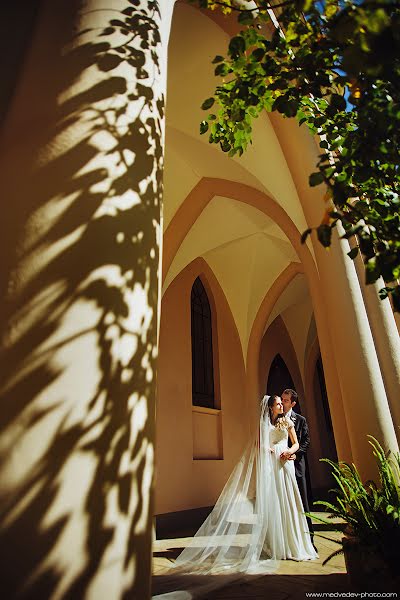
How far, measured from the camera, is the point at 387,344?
3779 millimetres

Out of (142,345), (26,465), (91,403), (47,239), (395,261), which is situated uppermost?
(47,239)

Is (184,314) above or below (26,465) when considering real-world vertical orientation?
above

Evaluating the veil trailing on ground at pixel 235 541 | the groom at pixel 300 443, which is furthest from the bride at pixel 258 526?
the groom at pixel 300 443

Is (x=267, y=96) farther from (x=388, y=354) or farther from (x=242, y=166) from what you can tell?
(x=242, y=166)

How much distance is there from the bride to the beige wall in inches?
89.8

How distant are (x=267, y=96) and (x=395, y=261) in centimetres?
116

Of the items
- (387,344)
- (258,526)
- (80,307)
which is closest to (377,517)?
(387,344)

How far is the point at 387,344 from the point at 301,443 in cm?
163

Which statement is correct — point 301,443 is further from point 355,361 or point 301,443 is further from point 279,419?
point 355,361

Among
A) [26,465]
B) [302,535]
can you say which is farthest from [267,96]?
[302,535]

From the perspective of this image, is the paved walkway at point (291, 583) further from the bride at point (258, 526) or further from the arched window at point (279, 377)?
the arched window at point (279, 377)

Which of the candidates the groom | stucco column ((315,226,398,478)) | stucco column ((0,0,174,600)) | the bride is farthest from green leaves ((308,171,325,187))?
the groom

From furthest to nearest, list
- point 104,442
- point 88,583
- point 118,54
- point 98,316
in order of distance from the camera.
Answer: point 118,54, point 98,316, point 104,442, point 88,583

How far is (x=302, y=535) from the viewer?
12.8ft
